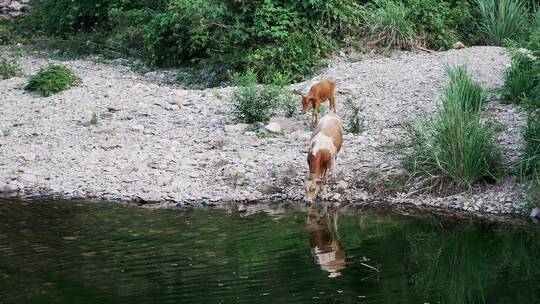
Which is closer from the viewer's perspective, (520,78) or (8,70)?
(520,78)

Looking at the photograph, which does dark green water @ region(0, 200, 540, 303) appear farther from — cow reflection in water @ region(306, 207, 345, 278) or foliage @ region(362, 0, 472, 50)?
foliage @ region(362, 0, 472, 50)

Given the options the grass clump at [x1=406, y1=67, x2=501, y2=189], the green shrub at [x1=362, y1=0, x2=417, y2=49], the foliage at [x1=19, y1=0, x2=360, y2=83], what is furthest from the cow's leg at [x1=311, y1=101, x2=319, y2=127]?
the green shrub at [x1=362, y1=0, x2=417, y2=49]

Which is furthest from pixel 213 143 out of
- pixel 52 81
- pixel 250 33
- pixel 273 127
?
pixel 52 81

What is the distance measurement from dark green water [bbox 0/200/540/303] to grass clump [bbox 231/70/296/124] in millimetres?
3040

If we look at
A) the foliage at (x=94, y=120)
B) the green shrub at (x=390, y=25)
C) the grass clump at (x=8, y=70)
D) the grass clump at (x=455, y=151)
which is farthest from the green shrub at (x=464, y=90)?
the grass clump at (x=8, y=70)

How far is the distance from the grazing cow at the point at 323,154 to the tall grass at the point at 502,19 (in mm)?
7014

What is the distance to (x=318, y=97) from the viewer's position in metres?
13.2

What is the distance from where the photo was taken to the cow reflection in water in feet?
27.8

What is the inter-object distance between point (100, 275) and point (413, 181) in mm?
4671

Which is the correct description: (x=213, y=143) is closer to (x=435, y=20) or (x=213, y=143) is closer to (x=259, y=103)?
(x=259, y=103)

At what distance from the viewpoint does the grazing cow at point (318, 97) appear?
13172 mm

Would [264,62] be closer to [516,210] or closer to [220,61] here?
[220,61]

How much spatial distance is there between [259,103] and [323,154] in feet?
9.71

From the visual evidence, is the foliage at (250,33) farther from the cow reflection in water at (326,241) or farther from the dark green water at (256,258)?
the dark green water at (256,258)
